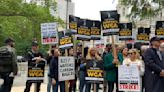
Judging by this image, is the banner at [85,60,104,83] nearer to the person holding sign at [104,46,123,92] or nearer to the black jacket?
the person holding sign at [104,46,123,92]

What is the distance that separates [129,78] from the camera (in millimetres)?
12625

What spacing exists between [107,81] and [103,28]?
1521mm

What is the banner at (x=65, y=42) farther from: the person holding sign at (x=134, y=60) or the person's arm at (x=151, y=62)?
the person's arm at (x=151, y=62)

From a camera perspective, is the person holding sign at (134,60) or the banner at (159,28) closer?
the person holding sign at (134,60)

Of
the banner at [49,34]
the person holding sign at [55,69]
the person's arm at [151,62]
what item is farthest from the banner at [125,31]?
the person's arm at [151,62]

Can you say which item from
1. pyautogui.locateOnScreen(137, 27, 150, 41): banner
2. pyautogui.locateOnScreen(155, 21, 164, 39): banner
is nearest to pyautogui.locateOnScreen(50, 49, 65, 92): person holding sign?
pyautogui.locateOnScreen(155, 21, 164, 39): banner

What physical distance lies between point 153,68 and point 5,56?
401 cm

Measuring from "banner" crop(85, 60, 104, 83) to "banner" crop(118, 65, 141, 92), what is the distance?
1317 millimetres

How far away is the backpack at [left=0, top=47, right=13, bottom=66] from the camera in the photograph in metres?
13.8

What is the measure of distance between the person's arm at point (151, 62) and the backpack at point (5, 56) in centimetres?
367

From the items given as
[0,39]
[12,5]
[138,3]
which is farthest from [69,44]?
[0,39]

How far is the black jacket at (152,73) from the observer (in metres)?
12.2

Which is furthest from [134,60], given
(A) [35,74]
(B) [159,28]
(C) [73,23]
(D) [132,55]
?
(B) [159,28]

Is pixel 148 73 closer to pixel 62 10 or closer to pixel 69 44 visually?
pixel 69 44
